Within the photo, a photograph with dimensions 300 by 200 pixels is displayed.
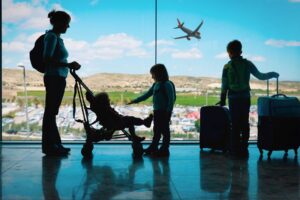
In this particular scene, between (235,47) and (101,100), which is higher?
(235,47)

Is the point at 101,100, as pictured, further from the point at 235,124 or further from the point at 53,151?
the point at 235,124

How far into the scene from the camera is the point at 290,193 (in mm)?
3039

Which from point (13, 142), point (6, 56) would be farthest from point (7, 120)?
point (6, 56)

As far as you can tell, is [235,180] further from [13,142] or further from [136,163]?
[13,142]

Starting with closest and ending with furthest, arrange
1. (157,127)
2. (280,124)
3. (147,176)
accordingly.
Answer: (147,176) → (280,124) → (157,127)

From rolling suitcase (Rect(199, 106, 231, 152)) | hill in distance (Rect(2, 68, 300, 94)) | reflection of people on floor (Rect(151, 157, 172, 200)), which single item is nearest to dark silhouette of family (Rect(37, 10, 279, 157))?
rolling suitcase (Rect(199, 106, 231, 152))

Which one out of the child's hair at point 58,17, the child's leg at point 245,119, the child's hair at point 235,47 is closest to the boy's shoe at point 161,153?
the child's leg at point 245,119

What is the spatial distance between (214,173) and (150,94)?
1.45 metres

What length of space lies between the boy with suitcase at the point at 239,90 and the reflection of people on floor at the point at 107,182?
3.98 feet

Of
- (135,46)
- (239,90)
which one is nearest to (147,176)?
(239,90)

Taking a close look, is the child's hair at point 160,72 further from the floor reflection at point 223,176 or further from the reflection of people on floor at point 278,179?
the reflection of people on floor at point 278,179

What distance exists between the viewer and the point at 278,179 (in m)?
3.53

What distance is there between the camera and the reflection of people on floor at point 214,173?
3.16 meters

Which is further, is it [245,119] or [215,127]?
[215,127]
